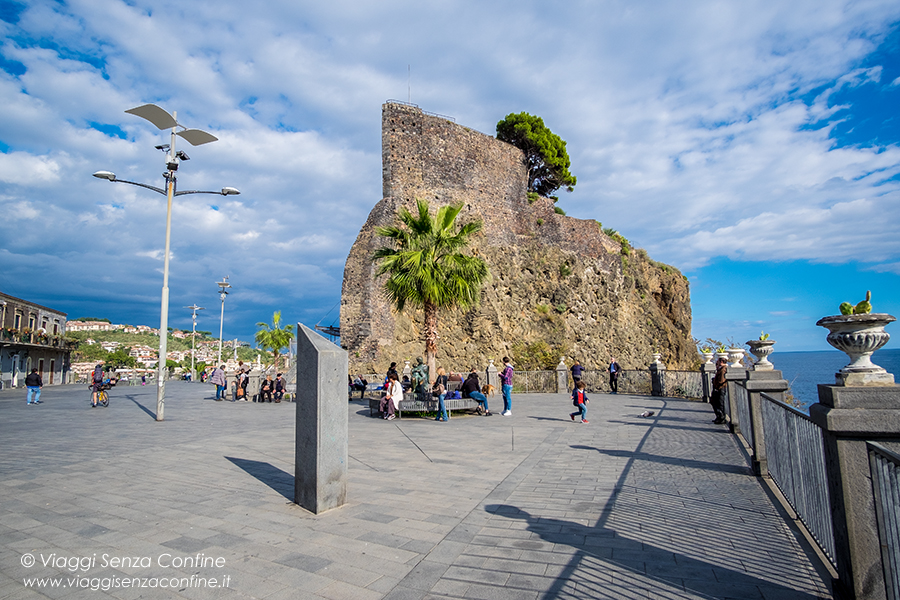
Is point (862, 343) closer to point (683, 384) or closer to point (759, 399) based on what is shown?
point (759, 399)

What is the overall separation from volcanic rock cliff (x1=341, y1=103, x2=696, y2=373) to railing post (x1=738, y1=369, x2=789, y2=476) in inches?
840

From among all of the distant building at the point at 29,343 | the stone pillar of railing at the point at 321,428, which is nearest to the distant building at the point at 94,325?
the distant building at the point at 29,343

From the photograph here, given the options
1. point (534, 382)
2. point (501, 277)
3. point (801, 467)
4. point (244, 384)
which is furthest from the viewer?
point (501, 277)

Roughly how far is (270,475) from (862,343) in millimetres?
6589

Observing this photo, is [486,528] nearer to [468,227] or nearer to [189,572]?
[189,572]

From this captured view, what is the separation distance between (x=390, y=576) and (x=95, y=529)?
2.97m

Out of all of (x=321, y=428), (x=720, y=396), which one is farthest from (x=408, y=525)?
(x=720, y=396)

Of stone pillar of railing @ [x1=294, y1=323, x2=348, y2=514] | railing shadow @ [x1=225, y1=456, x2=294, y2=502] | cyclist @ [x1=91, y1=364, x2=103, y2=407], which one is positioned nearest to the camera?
stone pillar of railing @ [x1=294, y1=323, x2=348, y2=514]

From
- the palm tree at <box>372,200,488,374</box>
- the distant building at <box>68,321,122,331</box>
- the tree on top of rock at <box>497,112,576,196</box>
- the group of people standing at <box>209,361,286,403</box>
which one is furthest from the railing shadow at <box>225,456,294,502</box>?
the distant building at <box>68,321,122,331</box>

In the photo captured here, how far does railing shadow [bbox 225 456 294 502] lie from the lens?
18.9 ft

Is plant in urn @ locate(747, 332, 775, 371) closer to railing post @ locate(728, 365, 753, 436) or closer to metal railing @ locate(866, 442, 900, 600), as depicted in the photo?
railing post @ locate(728, 365, 753, 436)

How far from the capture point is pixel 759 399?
6715 mm

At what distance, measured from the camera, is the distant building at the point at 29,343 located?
3438 cm

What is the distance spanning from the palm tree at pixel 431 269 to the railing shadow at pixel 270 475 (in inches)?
316
